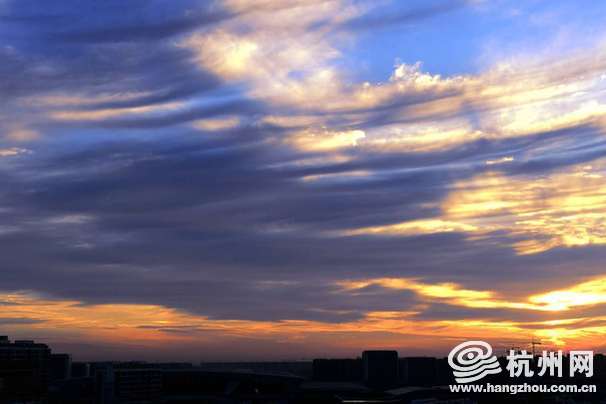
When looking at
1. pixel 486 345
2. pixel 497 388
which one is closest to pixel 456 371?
pixel 497 388

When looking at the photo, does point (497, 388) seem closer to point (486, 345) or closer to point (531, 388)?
point (531, 388)

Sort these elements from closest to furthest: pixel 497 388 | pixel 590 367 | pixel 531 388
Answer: pixel 590 367 < pixel 531 388 < pixel 497 388

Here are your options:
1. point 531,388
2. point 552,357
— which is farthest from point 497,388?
point 552,357

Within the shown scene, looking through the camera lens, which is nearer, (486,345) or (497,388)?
(486,345)

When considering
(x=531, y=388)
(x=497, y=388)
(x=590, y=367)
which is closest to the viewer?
(x=590, y=367)

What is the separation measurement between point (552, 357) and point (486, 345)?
471 inches

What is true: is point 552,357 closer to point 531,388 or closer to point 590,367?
point 590,367

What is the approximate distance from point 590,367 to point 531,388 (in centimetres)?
2268

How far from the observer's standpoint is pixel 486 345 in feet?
457

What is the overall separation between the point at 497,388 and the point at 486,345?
32501 millimetres

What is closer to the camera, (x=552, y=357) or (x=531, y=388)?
(x=552, y=357)

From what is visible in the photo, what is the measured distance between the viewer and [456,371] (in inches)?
6353

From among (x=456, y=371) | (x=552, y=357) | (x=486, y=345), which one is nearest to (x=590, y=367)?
(x=552, y=357)

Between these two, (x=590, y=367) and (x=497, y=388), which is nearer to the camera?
(x=590, y=367)
